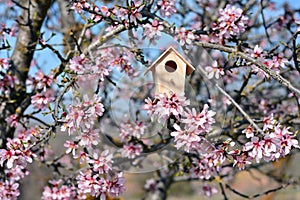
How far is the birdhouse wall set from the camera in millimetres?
1804

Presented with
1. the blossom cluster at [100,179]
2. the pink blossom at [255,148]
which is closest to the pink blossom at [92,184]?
the blossom cluster at [100,179]

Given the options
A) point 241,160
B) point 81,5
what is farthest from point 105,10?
point 241,160

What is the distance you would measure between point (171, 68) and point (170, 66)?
0.01 m

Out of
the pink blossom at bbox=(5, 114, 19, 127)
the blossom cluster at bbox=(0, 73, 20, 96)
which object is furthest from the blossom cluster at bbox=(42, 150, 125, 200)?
the blossom cluster at bbox=(0, 73, 20, 96)

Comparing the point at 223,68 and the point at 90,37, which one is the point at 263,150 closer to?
the point at 223,68

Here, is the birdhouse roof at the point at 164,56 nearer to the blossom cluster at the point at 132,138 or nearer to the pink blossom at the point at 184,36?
the pink blossom at the point at 184,36

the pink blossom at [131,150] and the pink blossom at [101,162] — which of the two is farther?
the pink blossom at [131,150]

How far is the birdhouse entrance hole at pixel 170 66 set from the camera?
1851 millimetres

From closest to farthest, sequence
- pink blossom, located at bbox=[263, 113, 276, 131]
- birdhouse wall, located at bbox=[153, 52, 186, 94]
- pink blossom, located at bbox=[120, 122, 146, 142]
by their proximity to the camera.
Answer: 1. pink blossom, located at bbox=[263, 113, 276, 131]
2. birdhouse wall, located at bbox=[153, 52, 186, 94]
3. pink blossom, located at bbox=[120, 122, 146, 142]

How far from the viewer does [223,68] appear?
1991mm

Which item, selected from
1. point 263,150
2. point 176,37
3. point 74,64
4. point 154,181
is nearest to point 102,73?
point 74,64

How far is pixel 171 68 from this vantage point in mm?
1856

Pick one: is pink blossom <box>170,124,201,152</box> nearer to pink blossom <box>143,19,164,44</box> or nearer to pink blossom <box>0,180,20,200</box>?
pink blossom <box>143,19,164,44</box>

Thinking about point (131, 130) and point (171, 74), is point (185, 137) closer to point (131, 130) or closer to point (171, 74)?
point (171, 74)
